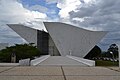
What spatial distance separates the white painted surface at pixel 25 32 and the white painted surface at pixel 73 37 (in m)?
6.86

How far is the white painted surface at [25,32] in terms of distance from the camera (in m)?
59.9

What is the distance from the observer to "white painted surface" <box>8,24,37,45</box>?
59.9 meters

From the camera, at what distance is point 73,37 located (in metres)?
56.7

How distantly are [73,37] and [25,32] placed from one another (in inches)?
508

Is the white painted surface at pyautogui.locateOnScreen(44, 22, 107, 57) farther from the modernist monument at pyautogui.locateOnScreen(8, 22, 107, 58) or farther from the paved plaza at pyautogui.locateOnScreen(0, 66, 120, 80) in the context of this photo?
the paved plaza at pyautogui.locateOnScreen(0, 66, 120, 80)

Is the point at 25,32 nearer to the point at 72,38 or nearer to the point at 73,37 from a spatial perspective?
the point at 72,38

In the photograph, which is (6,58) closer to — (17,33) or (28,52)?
(28,52)

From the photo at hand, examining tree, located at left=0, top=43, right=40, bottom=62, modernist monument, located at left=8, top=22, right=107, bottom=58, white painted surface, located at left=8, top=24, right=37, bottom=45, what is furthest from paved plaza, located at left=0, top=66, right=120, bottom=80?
white painted surface, located at left=8, top=24, right=37, bottom=45

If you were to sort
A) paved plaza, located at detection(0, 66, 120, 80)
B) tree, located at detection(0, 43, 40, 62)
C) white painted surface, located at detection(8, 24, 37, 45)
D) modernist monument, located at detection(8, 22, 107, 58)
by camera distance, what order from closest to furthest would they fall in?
paved plaza, located at detection(0, 66, 120, 80)
tree, located at detection(0, 43, 40, 62)
modernist monument, located at detection(8, 22, 107, 58)
white painted surface, located at detection(8, 24, 37, 45)

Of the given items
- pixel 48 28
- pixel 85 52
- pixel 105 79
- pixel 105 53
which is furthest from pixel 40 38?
pixel 105 79

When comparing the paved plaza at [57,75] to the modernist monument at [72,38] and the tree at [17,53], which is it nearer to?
the tree at [17,53]

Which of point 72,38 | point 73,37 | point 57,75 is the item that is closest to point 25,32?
point 72,38

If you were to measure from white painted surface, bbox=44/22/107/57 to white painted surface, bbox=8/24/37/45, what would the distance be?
6.86 metres

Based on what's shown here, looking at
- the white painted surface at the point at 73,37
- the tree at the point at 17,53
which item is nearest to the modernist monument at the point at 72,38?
the white painted surface at the point at 73,37
